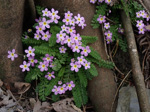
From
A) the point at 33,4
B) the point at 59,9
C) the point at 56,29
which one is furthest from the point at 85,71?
the point at 33,4

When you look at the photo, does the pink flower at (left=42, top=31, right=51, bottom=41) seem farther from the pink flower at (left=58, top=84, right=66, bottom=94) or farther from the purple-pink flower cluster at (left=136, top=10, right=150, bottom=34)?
the purple-pink flower cluster at (left=136, top=10, right=150, bottom=34)

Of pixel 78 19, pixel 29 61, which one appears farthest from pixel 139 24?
pixel 29 61

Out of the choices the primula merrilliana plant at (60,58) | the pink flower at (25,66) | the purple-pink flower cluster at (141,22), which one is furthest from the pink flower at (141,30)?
the pink flower at (25,66)

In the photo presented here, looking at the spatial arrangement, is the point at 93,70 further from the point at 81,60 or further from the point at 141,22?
the point at 141,22

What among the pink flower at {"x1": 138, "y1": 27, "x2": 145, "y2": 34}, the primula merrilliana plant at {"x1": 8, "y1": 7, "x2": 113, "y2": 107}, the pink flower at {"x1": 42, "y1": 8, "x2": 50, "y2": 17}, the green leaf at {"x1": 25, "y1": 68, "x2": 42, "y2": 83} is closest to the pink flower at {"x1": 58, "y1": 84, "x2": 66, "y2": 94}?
the primula merrilliana plant at {"x1": 8, "y1": 7, "x2": 113, "y2": 107}

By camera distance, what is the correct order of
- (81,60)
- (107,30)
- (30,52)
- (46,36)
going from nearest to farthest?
(81,60)
(30,52)
(46,36)
(107,30)

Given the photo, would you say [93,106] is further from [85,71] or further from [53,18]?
[53,18]
